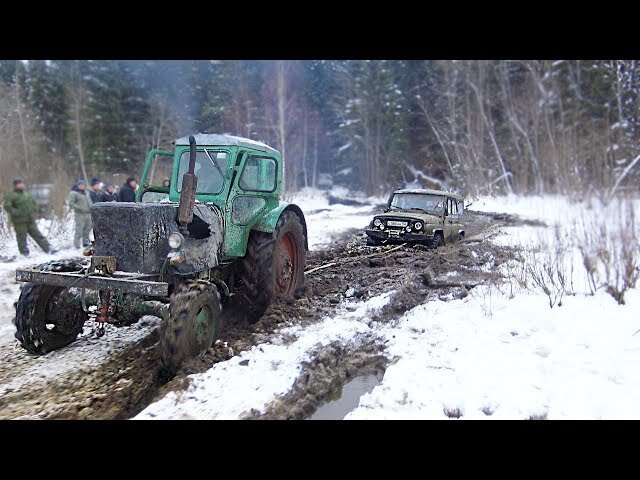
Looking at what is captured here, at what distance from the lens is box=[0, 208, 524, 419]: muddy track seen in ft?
12.8

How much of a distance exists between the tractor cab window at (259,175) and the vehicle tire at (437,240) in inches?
194

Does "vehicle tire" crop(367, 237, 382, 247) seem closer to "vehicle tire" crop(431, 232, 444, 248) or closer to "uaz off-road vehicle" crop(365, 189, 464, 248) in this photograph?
"uaz off-road vehicle" crop(365, 189, 464, 248)

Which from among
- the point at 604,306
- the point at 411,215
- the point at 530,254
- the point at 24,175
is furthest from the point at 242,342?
the point at 24,175

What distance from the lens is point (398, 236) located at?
408 inches

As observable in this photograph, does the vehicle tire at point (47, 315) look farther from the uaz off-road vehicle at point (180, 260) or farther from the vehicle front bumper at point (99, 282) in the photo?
the vehicle front bumper at point (99, 282)

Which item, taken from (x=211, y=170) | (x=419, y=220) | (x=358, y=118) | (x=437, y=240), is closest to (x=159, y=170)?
(x=211, y=170)

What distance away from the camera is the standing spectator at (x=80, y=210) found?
10.6 meters

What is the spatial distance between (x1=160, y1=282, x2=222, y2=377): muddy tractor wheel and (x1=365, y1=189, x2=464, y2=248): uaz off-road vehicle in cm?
637

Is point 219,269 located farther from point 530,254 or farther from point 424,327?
point 530,254

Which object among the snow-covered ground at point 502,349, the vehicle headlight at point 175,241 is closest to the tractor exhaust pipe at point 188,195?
the vehicle headlight at point 175,241

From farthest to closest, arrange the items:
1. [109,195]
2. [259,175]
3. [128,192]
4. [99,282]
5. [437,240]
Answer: [109,195] < [437,240] < [128,192] < [259,175] < [99,282]

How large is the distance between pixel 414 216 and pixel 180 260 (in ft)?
22.4

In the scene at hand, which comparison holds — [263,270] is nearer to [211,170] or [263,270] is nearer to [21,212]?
[211,170]

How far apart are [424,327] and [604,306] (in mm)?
2023
